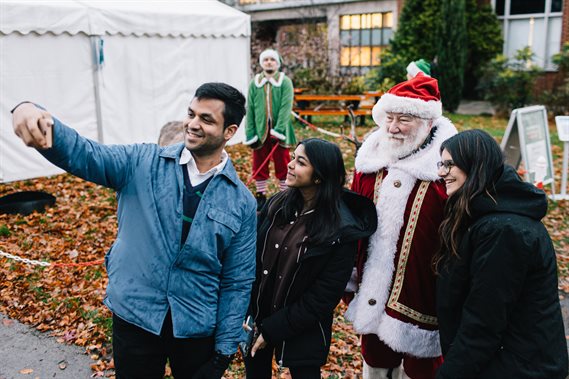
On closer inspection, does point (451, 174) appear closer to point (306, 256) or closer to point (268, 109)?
point (306, 256)

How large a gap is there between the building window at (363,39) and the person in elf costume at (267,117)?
1643 cm

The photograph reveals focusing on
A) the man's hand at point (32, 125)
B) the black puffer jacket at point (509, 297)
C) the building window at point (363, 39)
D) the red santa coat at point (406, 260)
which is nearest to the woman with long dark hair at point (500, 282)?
the black puffer jacket at point (509, 297)

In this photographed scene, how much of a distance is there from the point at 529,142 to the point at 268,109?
13.4 feet

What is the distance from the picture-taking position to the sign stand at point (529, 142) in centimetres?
796

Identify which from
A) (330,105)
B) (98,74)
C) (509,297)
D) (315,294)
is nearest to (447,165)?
(509,297)

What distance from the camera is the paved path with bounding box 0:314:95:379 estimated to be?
13.3 ft

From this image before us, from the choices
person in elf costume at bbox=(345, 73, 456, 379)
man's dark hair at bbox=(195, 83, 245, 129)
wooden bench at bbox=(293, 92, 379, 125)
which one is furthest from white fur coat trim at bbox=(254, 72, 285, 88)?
wooden bench at bbox=(293, 92, 379, 125)

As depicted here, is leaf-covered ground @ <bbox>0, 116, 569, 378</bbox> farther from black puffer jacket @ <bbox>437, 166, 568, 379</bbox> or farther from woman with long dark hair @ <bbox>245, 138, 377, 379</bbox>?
black puffer jacket @ <bbox>437, 166, 568, 379</bbox>

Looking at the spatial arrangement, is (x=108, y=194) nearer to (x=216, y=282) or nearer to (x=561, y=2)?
(x=216, y=282)

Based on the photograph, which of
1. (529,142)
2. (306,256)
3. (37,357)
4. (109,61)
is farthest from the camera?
(109,61)

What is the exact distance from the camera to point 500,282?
2.13m

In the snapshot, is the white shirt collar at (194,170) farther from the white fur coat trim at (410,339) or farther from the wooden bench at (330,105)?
the wooden bench at (330,105)

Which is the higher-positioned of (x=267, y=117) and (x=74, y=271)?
(x=267, y=117)

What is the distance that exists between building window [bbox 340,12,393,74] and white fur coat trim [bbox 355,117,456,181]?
21276 millimetres
